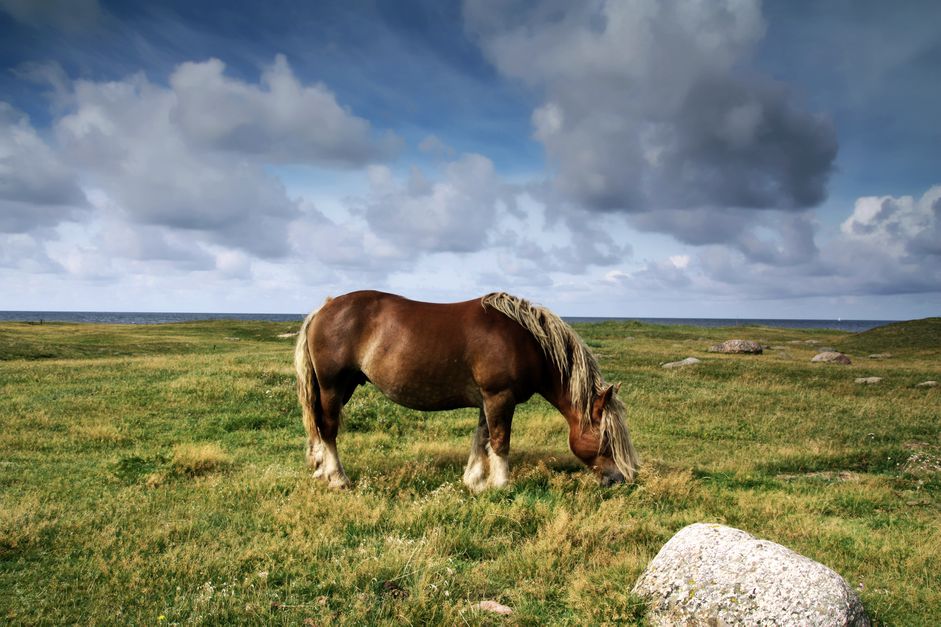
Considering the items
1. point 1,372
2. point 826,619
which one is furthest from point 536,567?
point 1,372

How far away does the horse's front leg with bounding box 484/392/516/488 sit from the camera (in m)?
8.16

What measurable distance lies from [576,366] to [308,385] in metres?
4.16

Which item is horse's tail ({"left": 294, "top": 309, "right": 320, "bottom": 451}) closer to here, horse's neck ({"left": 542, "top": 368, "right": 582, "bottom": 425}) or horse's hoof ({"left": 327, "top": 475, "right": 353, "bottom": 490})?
horse's hoof ({"left": 327, "top": 475, "right": 353, "bottom": 490})

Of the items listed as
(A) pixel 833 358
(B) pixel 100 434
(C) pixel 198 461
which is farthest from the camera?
(A) pixel 833 358

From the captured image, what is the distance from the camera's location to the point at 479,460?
343 inches

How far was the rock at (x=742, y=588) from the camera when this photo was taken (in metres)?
4.49

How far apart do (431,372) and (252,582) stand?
11.8ft

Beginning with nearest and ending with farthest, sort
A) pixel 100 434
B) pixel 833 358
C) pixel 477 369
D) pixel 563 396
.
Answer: pixel 477 369
pixel 563 396
pixel 100 434
pixel 833 358

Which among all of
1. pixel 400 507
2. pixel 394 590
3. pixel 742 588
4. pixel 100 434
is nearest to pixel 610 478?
pixel 400 507

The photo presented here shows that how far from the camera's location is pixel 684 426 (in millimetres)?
14000

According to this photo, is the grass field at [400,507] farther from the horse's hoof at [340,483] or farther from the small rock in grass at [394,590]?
the horse's hoof at [340,483]

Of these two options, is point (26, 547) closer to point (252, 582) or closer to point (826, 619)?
point (252, 582)

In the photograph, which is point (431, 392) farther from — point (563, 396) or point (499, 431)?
point (563, 396)

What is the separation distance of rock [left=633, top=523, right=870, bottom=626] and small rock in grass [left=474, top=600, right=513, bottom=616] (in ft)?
4.01
